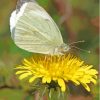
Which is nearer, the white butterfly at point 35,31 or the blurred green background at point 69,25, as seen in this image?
the white butterfly at point 35,31

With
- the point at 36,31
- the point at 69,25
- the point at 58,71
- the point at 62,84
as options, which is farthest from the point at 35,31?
the point at 69,25

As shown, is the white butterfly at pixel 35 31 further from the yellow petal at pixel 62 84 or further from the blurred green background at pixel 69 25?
the blurred green background at pixel 69 25

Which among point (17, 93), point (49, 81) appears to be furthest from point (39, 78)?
point (17, 93)

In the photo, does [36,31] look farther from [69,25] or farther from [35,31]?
[69,25]

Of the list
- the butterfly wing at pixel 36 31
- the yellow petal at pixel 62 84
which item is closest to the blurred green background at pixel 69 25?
the butterfly wing at pixel 36 31

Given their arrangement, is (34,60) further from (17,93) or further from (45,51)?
(17,93)

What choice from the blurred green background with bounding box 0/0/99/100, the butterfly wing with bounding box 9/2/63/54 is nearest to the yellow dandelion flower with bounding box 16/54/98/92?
the butterfly wing with bounding box 9/2/63/54

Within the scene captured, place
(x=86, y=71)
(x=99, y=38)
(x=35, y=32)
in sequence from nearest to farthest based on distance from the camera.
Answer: (x=86, y=71) → (x=35, y=32) → (x=99, y=38)
